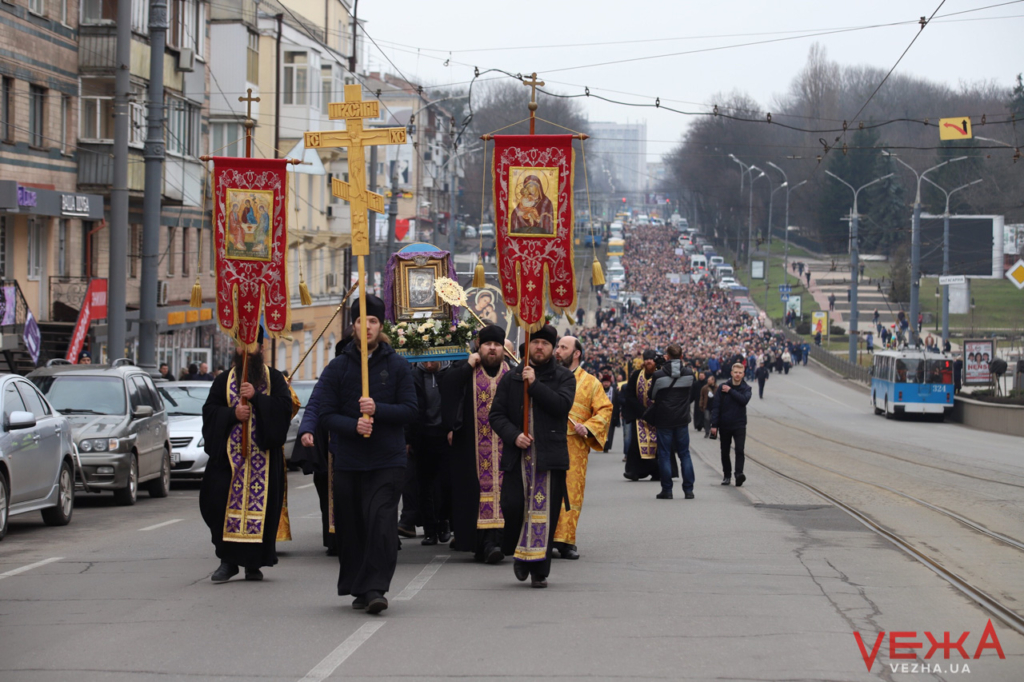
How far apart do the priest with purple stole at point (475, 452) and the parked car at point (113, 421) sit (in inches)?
265

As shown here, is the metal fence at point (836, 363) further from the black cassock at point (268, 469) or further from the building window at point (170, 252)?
the black cassock at point (268, 469)

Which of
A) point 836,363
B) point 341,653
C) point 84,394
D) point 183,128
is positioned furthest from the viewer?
point 836,363

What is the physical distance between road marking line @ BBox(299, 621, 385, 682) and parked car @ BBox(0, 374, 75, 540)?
5887 mm

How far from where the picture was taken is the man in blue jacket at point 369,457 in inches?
308

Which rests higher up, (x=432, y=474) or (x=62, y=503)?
(x=432, y=474)

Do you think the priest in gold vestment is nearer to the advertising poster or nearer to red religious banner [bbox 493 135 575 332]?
red religious banner [bbox 493 135 575 332]

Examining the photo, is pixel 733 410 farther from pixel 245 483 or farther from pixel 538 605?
pixel 538 605

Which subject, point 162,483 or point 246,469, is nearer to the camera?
point 246,469

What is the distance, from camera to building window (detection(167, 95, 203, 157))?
35.3 metres

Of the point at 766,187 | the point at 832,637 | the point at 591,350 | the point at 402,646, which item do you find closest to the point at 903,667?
the point at 832,637

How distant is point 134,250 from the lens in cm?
3572


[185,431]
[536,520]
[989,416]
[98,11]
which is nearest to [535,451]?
[536,520]

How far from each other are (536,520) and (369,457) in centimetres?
146

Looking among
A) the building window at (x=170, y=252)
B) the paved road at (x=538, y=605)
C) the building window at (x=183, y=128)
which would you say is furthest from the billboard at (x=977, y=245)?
the paved road at (x=538, y=605)
